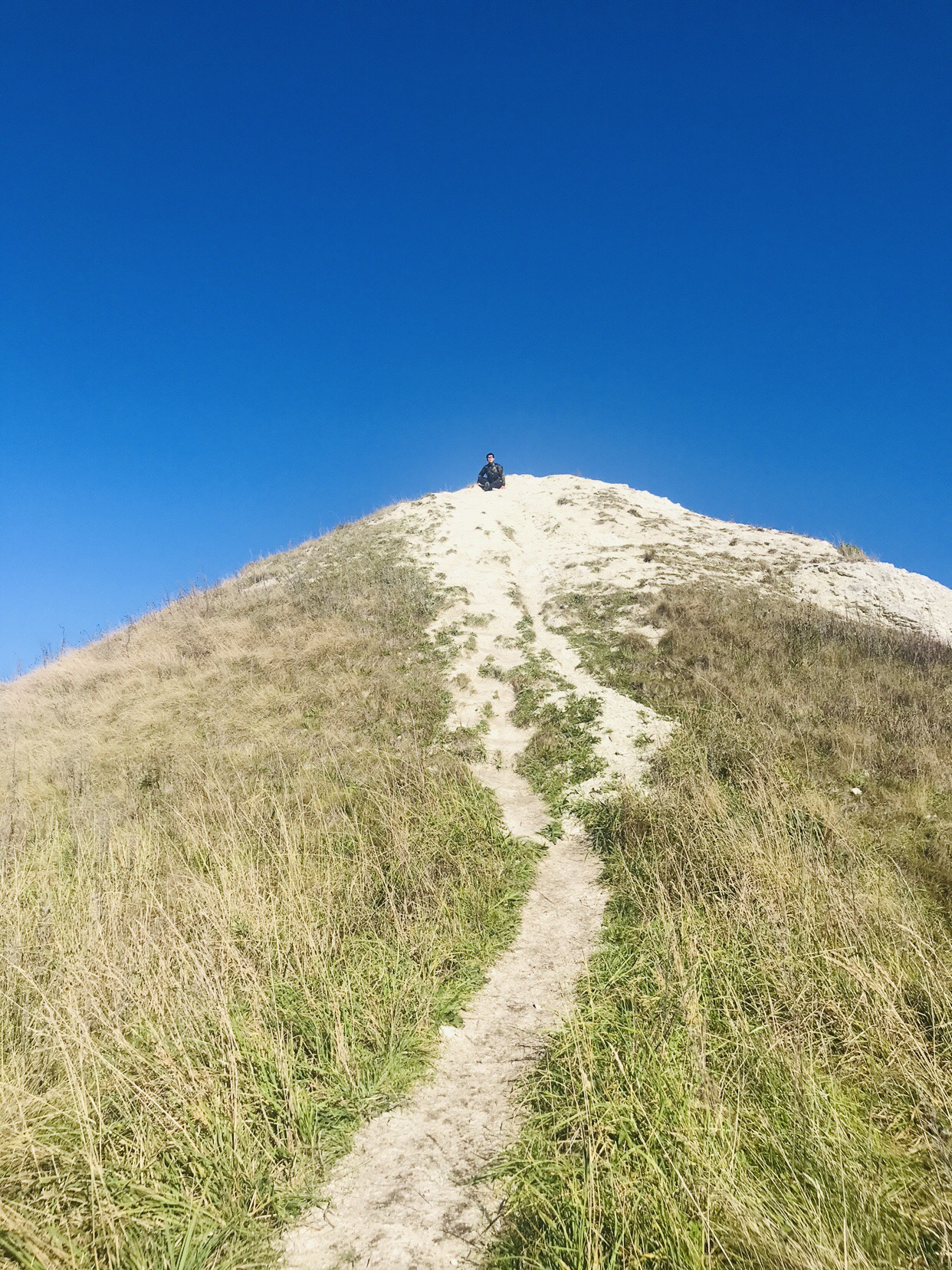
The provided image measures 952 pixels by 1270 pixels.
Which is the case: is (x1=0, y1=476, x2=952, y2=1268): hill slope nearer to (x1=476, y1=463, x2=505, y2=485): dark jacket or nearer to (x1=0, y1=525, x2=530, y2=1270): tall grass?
(x1=0, y1=525, x2=530, y2=1270): tall grass

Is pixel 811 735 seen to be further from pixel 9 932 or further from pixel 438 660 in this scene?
pixel 9 932

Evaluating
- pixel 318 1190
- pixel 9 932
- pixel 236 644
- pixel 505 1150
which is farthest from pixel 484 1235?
pixel 236 644

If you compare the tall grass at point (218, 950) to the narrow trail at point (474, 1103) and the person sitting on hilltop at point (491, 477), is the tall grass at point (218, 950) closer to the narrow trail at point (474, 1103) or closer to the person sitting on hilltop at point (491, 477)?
the narrow trail at point (474, 1103)

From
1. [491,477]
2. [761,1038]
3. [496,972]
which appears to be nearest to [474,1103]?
[496,972]

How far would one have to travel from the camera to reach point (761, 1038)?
4.83 m

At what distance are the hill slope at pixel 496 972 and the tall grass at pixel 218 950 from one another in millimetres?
45

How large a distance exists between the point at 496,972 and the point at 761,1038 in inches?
122

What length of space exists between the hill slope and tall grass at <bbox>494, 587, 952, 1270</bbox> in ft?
0.13

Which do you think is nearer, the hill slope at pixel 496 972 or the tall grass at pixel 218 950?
the hill slope at pixel 496 972

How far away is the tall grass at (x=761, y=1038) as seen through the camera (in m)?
3.36

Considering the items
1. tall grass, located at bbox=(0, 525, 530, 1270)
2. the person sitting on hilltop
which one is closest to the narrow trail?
tall grass, located at bbox=(0, 525, 530, 1270)

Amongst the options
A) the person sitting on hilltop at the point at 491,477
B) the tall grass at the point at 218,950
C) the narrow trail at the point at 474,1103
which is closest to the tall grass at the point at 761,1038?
the narrow trail at the point at 474,1103

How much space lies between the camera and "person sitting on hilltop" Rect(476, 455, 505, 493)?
1682 inches

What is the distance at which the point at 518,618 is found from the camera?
2344 centimetres
